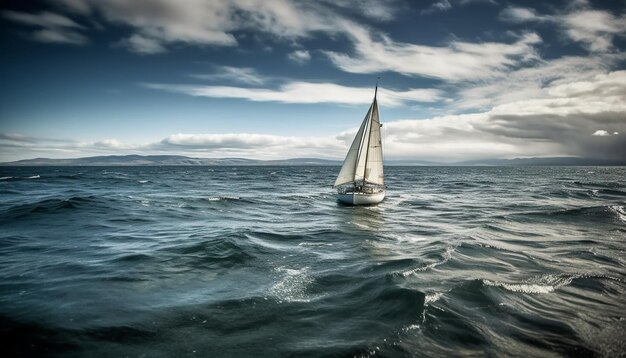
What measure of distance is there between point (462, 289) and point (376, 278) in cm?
332

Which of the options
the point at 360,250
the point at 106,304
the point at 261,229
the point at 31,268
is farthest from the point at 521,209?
the point at 31,268

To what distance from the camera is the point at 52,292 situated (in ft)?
40.1

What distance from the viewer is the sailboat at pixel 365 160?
3781 centimetres

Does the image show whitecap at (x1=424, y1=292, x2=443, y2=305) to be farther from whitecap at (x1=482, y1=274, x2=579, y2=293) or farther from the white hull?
the white hull

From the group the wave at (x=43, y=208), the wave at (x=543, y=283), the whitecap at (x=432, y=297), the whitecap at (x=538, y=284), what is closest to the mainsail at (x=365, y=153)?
the wave at (x=543, y=283)

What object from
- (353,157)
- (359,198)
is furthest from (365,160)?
(359,198)

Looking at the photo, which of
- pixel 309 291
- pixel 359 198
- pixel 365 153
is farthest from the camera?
pixel 365 153

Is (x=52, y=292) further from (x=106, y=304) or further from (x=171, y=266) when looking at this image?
(x=171, y=266)

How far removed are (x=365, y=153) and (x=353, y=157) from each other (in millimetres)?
1583

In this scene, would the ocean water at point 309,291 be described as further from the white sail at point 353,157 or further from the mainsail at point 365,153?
the mainsail at point 365,153

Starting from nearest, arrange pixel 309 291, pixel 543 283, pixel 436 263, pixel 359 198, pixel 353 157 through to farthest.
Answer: pixel 309 291 < pixel 543 283 < pixel 436 263 < pixel 359 198 < pixel 353 157

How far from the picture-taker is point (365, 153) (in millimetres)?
39000

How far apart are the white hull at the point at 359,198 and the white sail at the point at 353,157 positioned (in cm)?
232

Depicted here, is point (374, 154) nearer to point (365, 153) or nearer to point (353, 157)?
point (365, 153)
